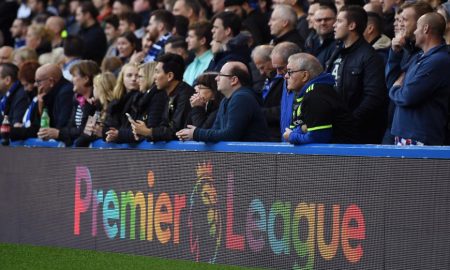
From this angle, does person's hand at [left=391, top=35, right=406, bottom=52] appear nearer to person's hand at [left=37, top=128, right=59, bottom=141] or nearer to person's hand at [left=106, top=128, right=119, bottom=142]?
person's hand at [left=106, top=128, right=119, bottom=142]

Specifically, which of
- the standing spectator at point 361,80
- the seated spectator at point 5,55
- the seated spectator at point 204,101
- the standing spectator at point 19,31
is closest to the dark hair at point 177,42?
the seated spectator at point 204,101

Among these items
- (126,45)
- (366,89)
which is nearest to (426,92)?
(366,89)

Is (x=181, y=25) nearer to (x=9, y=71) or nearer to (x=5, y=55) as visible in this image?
(x=9, y=71)

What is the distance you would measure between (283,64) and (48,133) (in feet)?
10.6

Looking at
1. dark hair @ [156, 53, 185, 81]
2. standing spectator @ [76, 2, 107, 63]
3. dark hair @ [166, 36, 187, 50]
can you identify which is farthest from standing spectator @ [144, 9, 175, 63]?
standing spectator @ [76, 2, 107, 63]

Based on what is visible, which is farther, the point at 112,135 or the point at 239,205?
the point at 112,135

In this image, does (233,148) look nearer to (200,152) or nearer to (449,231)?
(200,152)

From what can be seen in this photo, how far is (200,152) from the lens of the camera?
1020 cm

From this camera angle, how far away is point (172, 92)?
481 inches

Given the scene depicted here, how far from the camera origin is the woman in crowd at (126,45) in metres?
16.1

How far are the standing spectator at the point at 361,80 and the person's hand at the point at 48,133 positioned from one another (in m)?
3.76

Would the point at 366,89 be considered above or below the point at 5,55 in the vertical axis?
below

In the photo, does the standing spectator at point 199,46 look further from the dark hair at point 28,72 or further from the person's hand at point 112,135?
the dark hair at point 28,72

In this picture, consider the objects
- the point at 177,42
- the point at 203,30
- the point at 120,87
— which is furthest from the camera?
the point at 177,42
